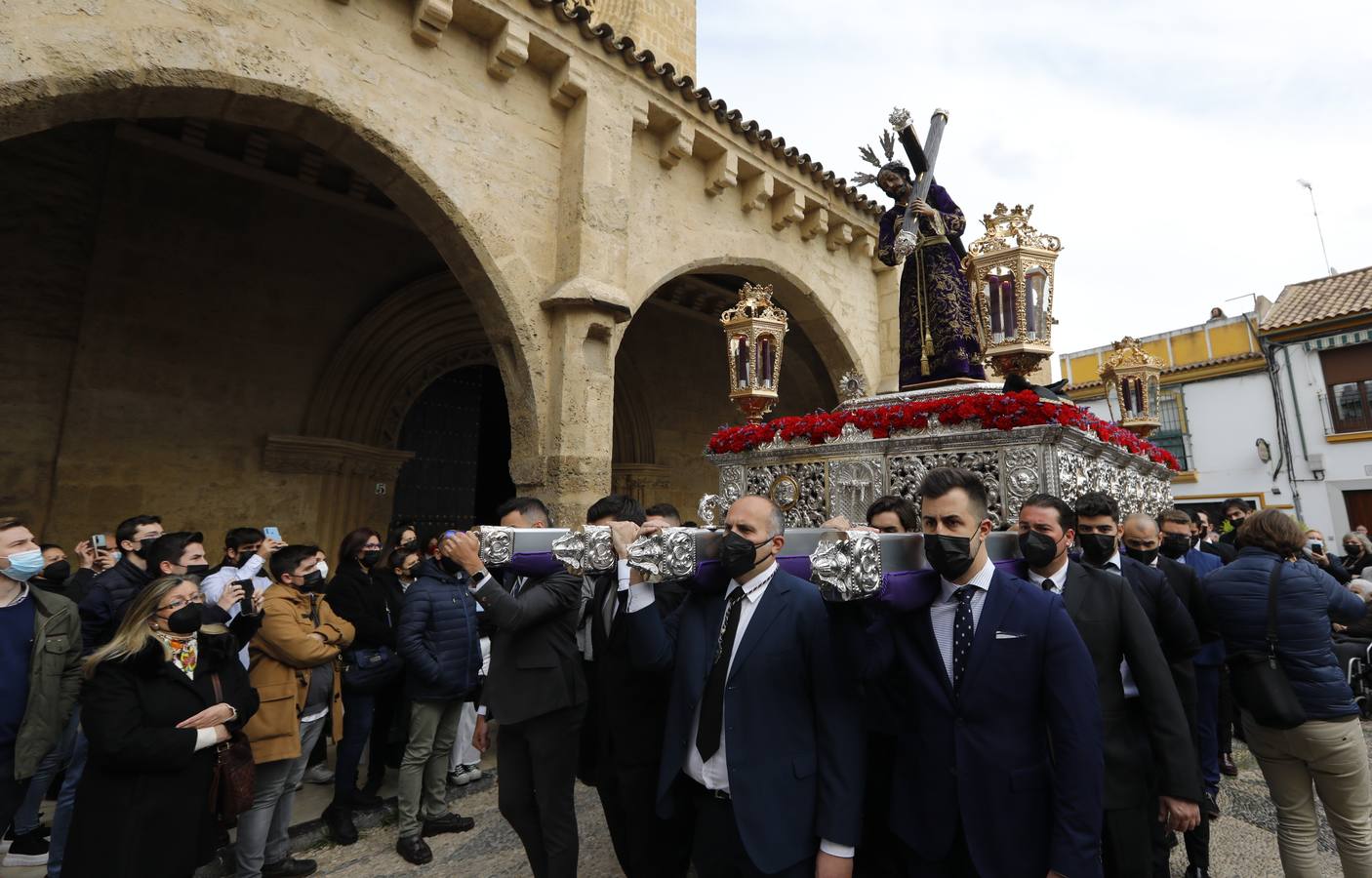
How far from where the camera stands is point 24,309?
18.8ft

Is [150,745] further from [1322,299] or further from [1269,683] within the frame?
[1322,299]

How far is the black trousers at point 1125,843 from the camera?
2234 millimetres

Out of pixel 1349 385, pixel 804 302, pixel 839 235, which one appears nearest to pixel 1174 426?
pixel 1349 385

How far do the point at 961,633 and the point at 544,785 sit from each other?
1.83m

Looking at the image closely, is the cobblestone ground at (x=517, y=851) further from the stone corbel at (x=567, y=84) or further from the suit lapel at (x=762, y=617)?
the stone corbel at (x=567, y=84)

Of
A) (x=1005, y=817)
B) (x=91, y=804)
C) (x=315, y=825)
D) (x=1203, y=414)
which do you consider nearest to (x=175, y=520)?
(x=315, y=825)

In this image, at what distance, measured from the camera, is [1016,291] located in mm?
4137

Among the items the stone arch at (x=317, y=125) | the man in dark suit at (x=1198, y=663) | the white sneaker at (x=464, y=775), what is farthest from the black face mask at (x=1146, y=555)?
the white sneaker at (x=464, y=775)

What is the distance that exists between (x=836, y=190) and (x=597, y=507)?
709cm

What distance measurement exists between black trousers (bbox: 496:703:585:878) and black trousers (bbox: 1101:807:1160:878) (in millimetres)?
1955

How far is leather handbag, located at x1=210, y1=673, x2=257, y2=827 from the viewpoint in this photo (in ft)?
8.73

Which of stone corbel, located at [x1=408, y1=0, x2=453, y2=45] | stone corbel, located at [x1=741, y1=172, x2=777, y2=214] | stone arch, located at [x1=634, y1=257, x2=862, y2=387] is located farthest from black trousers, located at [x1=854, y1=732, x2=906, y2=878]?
stone corbel, located at [x1=741, y1=172, x2=777, y2=214]

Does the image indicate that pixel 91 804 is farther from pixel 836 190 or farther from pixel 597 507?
pixel 836 190

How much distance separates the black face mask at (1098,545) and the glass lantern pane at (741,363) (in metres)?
3.29
